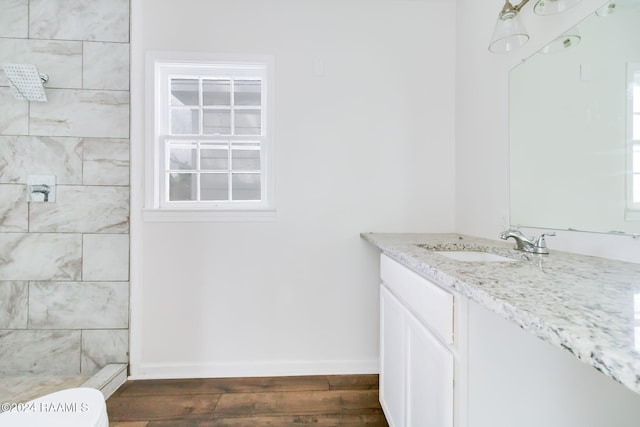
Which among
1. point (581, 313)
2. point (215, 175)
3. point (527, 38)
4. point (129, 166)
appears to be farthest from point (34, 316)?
point (527, 38)

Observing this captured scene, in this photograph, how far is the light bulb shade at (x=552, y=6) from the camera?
1.17 metres

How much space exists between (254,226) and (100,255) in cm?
104

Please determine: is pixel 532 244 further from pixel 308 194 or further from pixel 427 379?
pixel 308 194

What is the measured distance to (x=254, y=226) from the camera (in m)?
2.01

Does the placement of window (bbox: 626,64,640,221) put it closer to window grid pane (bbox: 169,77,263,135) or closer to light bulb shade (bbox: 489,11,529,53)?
light bulb shade (bbox: 489,11,529,53)

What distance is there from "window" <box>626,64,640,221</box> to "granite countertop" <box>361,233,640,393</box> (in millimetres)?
200

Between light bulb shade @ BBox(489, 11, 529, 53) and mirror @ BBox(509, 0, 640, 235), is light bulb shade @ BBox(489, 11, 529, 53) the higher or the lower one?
the higher one

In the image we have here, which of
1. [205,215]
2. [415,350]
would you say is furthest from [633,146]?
[205,215]

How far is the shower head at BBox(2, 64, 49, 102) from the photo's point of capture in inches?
69.4

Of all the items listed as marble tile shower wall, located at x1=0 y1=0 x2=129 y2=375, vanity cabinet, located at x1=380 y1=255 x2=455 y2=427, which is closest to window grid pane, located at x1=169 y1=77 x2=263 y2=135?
marble tile shower wall, located at x1=0 y1=0 x2=129 y2=375

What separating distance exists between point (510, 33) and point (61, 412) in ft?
7.15

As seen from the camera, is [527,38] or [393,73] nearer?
[527,38]

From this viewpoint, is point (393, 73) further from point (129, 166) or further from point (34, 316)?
point (34, 316)

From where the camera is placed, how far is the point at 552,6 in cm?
121
